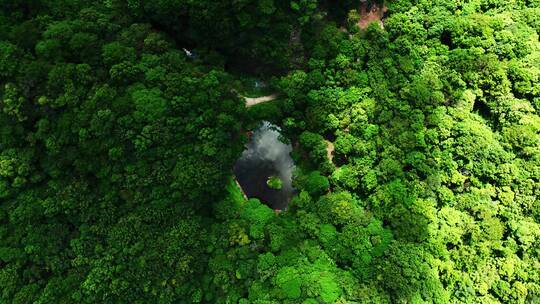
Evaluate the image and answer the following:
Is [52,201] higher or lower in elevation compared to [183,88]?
lower

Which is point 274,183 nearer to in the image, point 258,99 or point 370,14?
point 258,99

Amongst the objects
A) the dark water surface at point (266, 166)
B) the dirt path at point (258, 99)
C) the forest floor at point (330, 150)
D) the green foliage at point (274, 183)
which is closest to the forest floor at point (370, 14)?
the dirt path at point (258, 99)

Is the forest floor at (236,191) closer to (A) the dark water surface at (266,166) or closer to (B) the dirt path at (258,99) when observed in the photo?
(A) the dark water surface at (266,166)

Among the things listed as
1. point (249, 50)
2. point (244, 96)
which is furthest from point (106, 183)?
point (249, 50)

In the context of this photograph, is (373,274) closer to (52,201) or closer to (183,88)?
(183,88)

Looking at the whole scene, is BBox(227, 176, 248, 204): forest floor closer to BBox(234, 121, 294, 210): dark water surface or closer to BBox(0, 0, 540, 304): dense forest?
BBox(0, 0, 540, 304): dense forest

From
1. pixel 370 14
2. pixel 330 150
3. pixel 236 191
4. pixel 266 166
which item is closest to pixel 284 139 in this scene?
pixel 266 166
